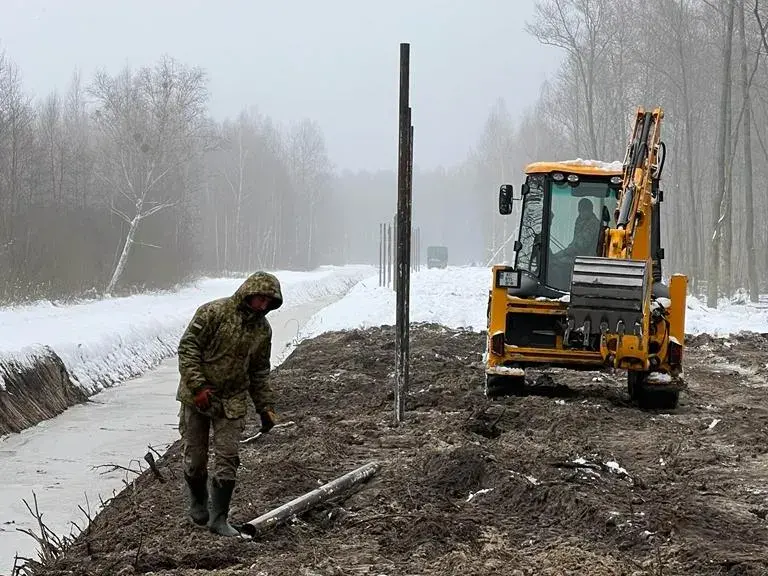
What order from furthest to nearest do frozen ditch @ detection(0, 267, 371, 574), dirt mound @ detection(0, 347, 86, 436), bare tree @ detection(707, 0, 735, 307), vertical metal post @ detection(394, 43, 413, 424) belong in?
bare tree @ detection(707, 0, 735, 307), dirt mound @ detection(0, 347, 86, 436), vertical metal post @ detection(394, 43, 413, 424), frozen ditch @ detection(0, 267, 371, 574)

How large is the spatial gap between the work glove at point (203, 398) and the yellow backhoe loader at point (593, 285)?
16.5ft

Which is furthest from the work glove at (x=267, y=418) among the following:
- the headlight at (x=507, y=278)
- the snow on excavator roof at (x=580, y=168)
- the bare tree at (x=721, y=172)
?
the bare tree at (x=721, y=172)

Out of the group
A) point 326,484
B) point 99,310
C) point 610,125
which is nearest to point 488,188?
point 610,125

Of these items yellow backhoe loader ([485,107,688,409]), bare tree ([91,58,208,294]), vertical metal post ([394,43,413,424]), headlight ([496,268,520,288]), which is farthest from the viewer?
bare tree ([91,58,208,294])

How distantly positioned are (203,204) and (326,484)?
62.8 meters

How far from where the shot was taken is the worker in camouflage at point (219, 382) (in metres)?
5.74

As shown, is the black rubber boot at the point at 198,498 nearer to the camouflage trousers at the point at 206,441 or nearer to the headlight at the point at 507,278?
the camouflage trousers at the point at 206,441

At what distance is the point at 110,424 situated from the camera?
43.4ft

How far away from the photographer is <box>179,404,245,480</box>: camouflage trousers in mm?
5789

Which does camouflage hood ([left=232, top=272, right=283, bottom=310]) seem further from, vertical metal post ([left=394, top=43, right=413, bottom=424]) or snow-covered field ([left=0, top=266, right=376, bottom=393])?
snow-covered field ([left=0, top=266, right=376, bottom=393])

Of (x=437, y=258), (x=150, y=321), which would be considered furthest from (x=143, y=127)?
(x=437, y=258)

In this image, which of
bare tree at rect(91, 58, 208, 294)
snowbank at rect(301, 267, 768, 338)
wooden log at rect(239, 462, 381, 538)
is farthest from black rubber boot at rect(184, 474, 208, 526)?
bare tree at rect(91, 58, 208, 294)

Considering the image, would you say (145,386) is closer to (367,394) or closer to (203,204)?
(367,394)

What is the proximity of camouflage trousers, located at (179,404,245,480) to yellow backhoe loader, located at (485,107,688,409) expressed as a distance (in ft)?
16.0
